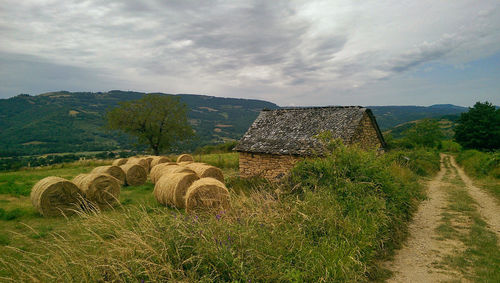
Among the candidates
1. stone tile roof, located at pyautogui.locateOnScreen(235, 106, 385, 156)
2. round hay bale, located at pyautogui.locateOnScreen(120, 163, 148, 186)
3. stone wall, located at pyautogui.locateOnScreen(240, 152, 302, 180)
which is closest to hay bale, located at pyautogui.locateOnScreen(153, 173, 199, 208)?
round hay bale, located at pyautogui.locateOnScreen(120, 163, 148, 186)

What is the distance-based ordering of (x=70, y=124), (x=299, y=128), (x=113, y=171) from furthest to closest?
(x=70, y=124) < (x=299, y=128) < (x=113, y=171)

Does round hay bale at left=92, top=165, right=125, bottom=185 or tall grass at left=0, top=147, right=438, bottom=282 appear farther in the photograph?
round hay bale at left=92, top=165, right=125, bottom=185

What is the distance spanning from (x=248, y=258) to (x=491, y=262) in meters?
5.45

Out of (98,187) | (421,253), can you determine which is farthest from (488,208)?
(98,187)

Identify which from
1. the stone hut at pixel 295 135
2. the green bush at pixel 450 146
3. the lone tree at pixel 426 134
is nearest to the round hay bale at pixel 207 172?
the stone hut at pixel 295 135

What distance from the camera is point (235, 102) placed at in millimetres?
172875

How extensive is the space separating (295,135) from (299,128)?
75 centimetres

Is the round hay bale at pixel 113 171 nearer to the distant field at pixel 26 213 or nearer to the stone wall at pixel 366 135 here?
the distant field at pixel 26 213

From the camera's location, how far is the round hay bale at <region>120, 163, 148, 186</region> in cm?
Answer: 1516

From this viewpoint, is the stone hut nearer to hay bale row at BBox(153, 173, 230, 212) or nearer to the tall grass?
hay bale row at BBox(153, 173, 230, 212)

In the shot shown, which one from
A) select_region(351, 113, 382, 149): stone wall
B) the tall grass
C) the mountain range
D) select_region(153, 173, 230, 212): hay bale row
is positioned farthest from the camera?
the mountain range

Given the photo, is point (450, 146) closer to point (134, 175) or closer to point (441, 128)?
point (441, 128)

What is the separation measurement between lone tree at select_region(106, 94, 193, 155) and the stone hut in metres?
17.9

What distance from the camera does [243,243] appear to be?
4113 millimetres
